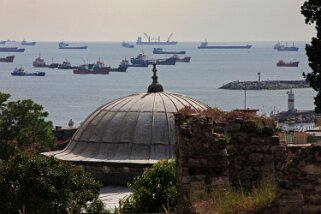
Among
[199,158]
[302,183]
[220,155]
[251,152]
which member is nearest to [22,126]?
[251,152]

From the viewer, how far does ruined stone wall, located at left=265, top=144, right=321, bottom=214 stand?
8.63m

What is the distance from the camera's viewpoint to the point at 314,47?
50094 millimetres

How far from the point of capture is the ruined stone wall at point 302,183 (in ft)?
28.3

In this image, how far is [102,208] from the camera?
70.5 feet

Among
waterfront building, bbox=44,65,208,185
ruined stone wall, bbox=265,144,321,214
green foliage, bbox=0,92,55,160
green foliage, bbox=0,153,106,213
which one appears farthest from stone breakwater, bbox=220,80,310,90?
ruined stone wall, bbox=265,144,321,214

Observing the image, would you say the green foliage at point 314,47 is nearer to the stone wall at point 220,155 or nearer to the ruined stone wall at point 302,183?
the stone wall at point 220,155

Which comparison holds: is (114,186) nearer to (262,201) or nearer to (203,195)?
(203,195)

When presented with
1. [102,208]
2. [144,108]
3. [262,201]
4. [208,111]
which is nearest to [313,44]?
[144,108]

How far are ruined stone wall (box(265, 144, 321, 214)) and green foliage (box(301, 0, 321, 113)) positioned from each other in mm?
40196

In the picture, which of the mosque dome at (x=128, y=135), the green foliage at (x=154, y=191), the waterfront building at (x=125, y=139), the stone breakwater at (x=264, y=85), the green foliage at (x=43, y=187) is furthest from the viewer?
the stone breakwater at (x=264, y=85)

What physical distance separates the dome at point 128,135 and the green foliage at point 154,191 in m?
5.80

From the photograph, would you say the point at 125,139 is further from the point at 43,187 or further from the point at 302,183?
the point at 302,183

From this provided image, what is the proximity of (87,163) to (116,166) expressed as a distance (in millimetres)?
859

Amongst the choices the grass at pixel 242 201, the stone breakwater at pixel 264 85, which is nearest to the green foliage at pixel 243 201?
the grass at pixel 242 201
